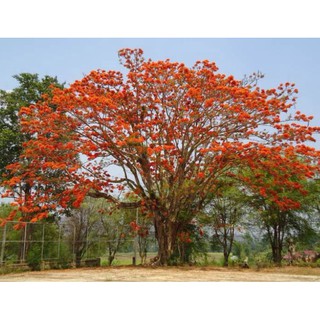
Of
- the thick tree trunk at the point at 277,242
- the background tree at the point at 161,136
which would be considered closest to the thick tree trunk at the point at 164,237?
the background tree at the point at 161,136

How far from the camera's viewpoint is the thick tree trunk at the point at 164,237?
1300 centimetres

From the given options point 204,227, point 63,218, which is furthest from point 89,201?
point 204,227

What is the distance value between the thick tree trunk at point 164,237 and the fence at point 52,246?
2.53 meters

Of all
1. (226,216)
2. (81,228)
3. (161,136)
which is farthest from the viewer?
(81,228)

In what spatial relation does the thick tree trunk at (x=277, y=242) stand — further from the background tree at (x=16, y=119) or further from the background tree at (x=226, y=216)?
the background tree at (x=16, y=119)

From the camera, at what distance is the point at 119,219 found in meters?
20.8

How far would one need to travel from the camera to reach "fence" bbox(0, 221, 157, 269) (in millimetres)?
12438

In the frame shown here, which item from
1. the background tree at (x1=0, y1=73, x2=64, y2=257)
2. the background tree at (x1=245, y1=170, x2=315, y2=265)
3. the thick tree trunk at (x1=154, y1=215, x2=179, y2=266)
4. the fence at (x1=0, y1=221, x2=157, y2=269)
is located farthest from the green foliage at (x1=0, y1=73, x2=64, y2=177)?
the background tree at (x1=245, y1=170, x2=315, y2=265)

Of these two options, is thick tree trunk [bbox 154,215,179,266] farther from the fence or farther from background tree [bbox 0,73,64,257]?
background tree [bbox 0,73,64,257]

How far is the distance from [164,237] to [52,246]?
13.2 feet

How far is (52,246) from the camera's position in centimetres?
1404

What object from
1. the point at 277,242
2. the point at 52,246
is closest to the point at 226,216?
the point at 277,242

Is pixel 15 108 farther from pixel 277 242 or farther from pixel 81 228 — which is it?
pixel 277 242

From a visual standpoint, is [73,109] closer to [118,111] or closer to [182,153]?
[118,111]
